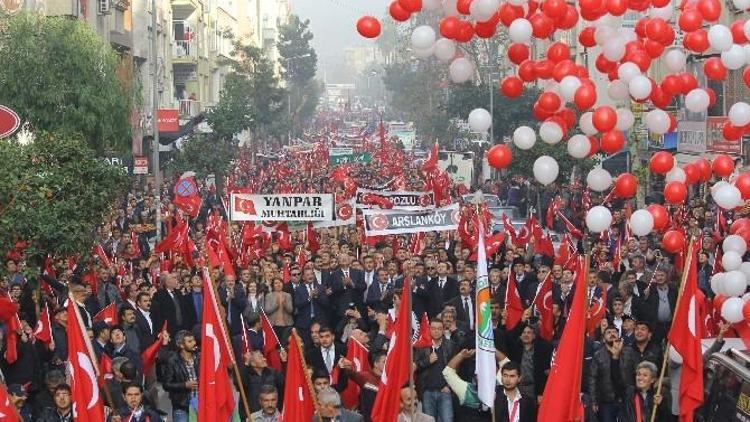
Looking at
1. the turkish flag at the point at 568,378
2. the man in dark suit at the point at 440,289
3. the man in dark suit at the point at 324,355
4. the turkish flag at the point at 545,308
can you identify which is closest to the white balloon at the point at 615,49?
the turkish flag at the point at 568,378

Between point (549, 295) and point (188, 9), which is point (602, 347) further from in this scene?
point (188, 9)

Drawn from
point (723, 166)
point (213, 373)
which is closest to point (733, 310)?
point (723, 166)

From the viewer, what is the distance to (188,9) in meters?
66.9

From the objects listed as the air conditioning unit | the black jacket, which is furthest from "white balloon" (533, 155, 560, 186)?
the air conditioning unit

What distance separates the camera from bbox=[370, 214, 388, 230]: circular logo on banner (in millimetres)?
19953

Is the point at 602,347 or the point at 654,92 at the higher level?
the point at 654,92

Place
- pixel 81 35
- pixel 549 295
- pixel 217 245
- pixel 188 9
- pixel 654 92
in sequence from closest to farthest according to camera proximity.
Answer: pixel 654 92 < pixel 549 295 < pixel 217 245 < pixel 81 35 < pixel 188 9

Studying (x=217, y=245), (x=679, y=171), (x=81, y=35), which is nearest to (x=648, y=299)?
(x=679, y=171)

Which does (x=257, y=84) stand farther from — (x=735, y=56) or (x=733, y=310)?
(x=733, y=310)

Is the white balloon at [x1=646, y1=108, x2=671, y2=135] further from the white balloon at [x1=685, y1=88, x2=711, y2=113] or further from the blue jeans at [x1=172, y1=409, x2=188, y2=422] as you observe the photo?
the blue jeans at [x1=172, y1=409, x2=188, y2=422]

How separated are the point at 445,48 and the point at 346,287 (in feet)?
15.6

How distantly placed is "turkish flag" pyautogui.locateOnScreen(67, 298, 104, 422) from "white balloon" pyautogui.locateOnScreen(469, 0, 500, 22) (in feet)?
12.1

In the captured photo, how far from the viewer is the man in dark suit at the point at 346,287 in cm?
1603

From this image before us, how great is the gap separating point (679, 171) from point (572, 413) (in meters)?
3.00
